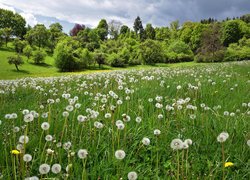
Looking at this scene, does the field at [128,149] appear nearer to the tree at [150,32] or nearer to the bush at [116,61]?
the bush at [116,61]

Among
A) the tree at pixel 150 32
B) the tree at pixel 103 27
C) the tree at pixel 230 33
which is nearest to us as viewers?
the tree at pixel 230 33

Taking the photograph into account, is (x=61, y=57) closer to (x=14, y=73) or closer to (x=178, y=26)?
(x=14, y=73)

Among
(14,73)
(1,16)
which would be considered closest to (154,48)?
(14,73)

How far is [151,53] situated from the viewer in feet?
221

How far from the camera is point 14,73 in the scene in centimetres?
4838

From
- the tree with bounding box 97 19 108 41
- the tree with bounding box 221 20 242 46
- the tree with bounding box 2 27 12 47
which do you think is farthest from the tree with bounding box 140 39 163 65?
the tree with bounding box 97 19 108 41

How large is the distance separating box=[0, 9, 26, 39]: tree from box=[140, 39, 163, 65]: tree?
48054 millimetres

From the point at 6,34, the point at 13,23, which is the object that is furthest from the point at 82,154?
the point at 13,23

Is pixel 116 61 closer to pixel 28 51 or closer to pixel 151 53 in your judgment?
pixel 151 53

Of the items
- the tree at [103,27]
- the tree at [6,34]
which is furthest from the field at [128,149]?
the tree at [103,27]

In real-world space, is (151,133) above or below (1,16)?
below

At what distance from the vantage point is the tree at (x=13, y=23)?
89.2 metres

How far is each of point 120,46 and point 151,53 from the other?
1951 cm

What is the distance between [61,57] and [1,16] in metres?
48.0
